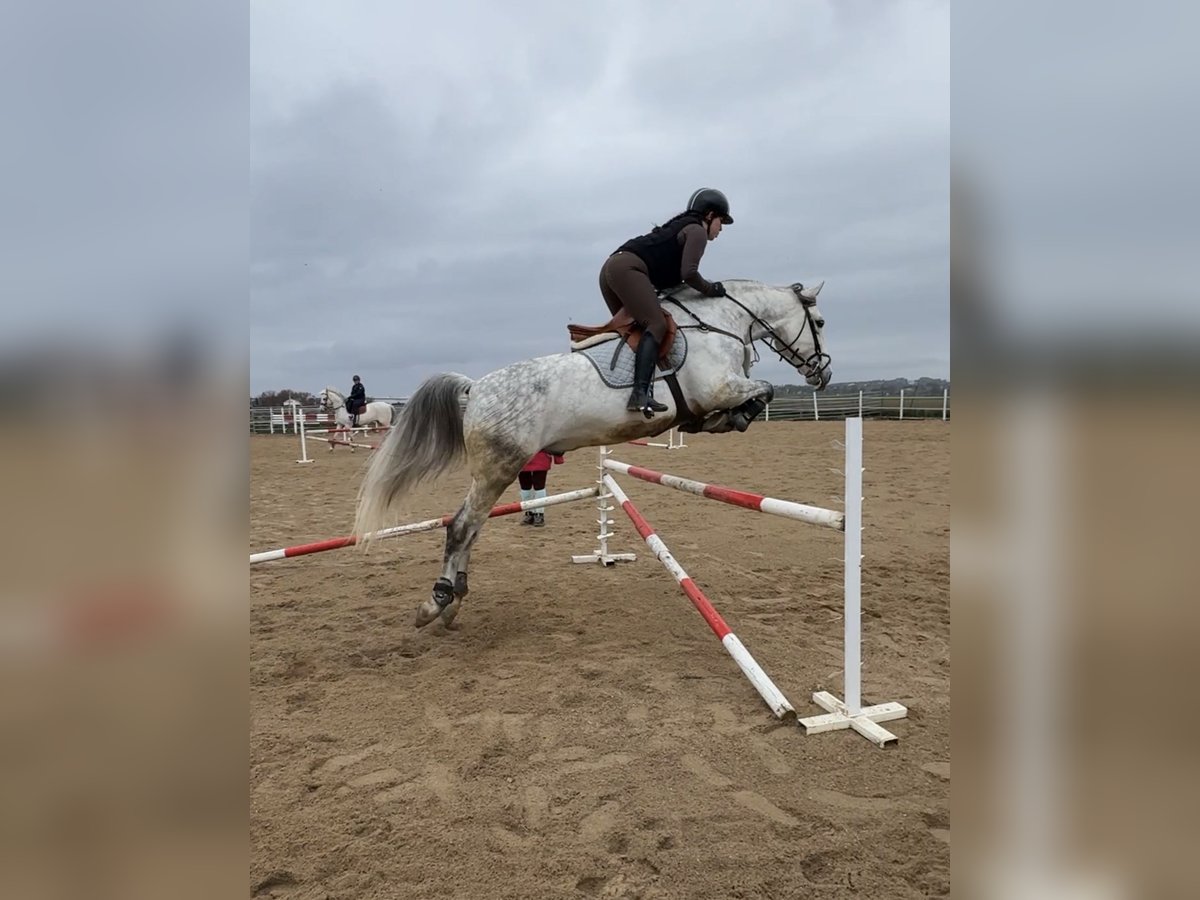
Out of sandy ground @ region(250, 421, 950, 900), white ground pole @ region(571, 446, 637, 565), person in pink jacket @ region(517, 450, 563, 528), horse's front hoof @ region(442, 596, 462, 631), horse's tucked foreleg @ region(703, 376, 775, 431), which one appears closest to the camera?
sandy ground @ region(250, 421, 950, 900)

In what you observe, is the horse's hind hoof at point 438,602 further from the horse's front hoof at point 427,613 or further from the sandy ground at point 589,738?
the sandy ground at point 589,738

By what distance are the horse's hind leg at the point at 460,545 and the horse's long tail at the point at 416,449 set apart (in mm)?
286

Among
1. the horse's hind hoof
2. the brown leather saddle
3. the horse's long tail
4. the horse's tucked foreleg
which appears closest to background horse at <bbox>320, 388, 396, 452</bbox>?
the horse's long tail

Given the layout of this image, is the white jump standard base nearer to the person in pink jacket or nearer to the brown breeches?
the brown breeches

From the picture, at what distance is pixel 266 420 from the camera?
26516 millimetres

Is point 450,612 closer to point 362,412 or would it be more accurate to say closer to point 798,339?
point 798,339

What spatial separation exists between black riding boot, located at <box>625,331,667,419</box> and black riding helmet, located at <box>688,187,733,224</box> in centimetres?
91

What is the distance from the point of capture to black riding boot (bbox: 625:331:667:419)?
349 centimetres

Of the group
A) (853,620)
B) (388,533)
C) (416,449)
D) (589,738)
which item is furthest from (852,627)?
(388,533)
